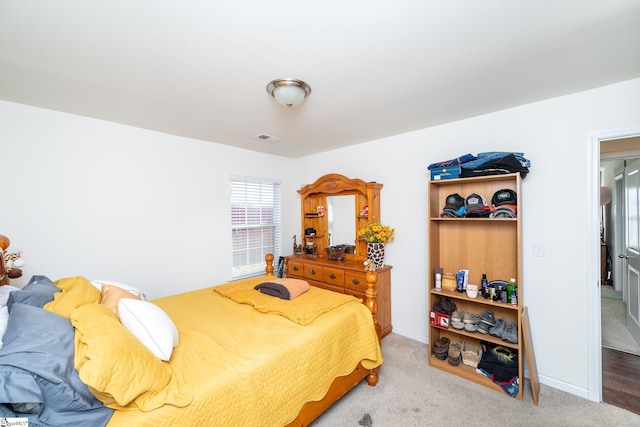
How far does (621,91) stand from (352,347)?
2.82 m

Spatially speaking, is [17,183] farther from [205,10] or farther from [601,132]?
[601,132]

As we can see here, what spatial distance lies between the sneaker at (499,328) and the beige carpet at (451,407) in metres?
0.47

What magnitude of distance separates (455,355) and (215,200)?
10.6 ft

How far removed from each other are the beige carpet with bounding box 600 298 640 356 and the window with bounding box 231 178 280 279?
4226 mm

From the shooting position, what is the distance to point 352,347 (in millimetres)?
2082

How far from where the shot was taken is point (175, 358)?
1.47m

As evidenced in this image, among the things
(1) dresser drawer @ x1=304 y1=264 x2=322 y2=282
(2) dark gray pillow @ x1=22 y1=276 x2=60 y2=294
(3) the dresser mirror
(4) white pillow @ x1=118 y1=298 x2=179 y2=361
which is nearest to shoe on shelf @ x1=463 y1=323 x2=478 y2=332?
(3) the dresser mirror

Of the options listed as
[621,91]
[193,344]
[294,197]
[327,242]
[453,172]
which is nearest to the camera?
[193,344]

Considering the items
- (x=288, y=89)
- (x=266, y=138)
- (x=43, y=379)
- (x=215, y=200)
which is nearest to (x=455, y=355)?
(x=288, y=89)

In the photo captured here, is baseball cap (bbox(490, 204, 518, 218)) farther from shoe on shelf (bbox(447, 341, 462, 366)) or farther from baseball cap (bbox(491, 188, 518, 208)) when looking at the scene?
shoe on shelf (bbox(447, 341, 462, 366))

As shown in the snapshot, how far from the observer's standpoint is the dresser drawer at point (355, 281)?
3047 mm

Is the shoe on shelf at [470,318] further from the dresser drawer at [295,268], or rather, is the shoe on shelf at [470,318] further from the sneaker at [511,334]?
the dresser drawer at [295,268]

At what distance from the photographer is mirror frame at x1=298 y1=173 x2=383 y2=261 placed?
3.40 m

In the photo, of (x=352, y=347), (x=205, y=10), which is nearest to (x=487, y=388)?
(x=352, y=347)
